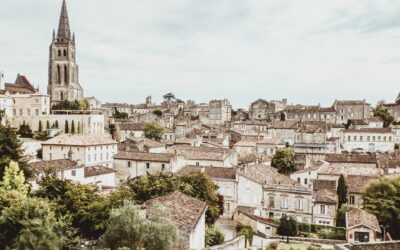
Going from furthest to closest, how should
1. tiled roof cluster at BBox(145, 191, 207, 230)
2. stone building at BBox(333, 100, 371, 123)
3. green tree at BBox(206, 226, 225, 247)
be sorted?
stone building at BBox(333, 100, 371, 123), green tree at BBox(206, 226, 225, 247), tiled roof cluster at BBox(145, 191, 207, 230)

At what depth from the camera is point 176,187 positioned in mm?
29141

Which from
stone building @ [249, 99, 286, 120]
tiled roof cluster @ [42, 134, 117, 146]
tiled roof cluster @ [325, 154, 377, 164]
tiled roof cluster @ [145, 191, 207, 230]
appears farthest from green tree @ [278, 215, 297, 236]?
stone building @ [249, 99, 286, 120]

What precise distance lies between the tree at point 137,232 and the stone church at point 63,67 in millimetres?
74824

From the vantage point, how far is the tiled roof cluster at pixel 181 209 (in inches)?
764

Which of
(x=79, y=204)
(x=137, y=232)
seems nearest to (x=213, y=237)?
(x=79, y=204)

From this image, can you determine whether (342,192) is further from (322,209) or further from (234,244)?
(234,244)

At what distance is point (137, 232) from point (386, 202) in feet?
85.2

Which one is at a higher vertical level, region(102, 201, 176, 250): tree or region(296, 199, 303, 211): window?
region(102, 201, 176, 250): tree

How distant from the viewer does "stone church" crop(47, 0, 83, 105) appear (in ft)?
288

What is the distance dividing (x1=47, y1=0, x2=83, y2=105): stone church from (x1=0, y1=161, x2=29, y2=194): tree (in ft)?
210

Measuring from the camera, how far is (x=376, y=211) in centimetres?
3475

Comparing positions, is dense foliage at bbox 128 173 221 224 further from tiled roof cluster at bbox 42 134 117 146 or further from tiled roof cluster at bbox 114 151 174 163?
tiled roof cluster at bbox 42 134 117 146

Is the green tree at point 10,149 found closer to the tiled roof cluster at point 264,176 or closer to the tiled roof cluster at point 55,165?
the tiled roof cluster at point 55,165

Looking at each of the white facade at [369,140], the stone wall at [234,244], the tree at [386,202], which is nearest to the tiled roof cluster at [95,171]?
the stone wall at [234,244]
